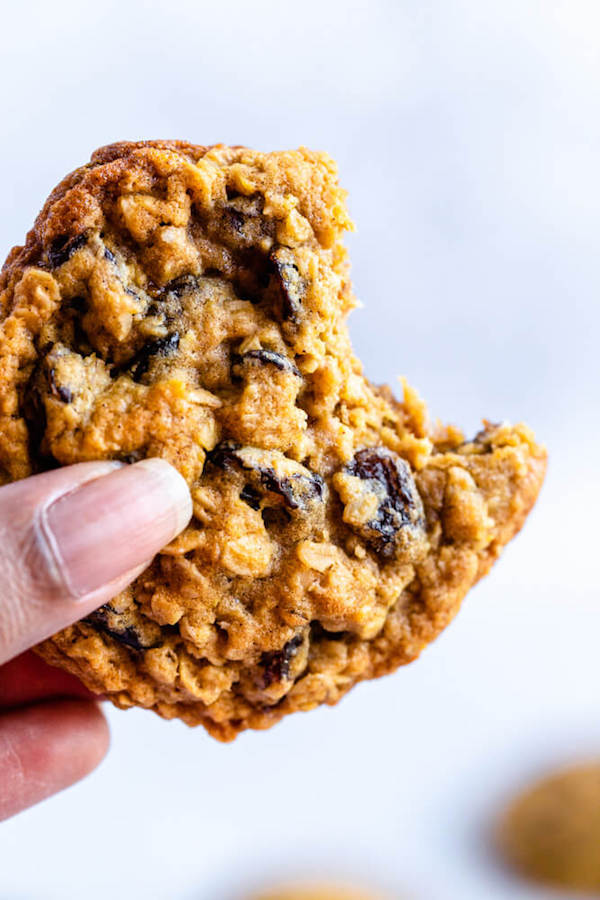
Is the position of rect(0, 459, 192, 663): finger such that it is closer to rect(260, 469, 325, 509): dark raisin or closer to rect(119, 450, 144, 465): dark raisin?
rect(119, 450, 144, 465): dark raisin

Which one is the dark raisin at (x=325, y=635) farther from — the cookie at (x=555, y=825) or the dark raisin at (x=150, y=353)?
the cookie at (x=555, y=825)

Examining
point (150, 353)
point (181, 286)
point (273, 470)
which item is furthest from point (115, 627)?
point (181, 286)

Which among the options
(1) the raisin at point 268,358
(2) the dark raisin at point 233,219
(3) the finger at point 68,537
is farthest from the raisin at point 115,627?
(2) the dark raisin at point 233,219

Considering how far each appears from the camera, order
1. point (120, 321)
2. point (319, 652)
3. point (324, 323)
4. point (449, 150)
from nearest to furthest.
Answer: point (120, 321), point (324, 323), point (319, 652), point (449, 150)

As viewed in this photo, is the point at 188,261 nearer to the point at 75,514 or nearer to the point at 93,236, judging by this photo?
the point at 93,236

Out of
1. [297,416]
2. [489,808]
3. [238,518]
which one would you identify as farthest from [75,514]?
[489,808]

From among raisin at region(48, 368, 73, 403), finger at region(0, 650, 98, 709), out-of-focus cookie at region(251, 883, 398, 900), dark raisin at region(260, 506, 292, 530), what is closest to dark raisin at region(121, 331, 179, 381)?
raisin at region(48, 368, 73, 403)
